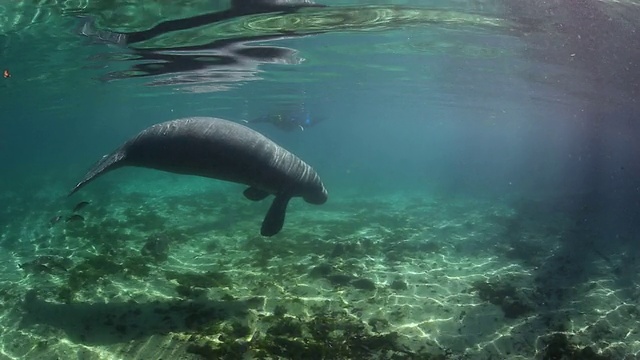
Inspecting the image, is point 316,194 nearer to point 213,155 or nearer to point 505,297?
point 213,155

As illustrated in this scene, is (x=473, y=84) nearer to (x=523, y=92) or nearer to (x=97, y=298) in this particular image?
(x=523, y=92)

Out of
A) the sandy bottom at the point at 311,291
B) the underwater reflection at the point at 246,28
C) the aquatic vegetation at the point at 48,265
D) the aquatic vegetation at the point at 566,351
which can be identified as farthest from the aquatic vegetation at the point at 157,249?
the aquatic vegetation at the point at 566,351

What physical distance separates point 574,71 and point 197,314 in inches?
788

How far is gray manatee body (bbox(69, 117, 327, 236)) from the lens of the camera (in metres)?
7.96

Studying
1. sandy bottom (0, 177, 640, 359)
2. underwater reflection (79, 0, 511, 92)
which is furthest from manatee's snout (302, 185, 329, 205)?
underwater reflection (79, 0, 511, 92)

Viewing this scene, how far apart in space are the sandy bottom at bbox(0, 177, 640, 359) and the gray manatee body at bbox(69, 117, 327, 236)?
2.01 meters

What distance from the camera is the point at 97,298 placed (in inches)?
327

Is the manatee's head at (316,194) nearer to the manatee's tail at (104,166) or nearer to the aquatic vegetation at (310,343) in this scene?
the aquatic vegetation at (310,343)

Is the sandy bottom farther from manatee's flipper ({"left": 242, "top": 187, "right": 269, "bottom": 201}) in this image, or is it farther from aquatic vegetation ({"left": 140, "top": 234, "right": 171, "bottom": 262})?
manatee's flipper ({"left": 242, "top": 187, "right": 269, "bottom": 201})

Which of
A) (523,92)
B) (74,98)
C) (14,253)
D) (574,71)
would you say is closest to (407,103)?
(523,92)

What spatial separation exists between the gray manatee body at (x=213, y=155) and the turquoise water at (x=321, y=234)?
7.18 feet

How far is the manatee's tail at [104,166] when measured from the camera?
25.6 feet

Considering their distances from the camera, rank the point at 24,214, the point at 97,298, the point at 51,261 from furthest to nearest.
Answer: the point at 24,214 < the point at 51,261 < the point at 97,298

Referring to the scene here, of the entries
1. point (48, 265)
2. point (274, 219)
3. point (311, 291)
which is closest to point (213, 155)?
point (274, 219)
